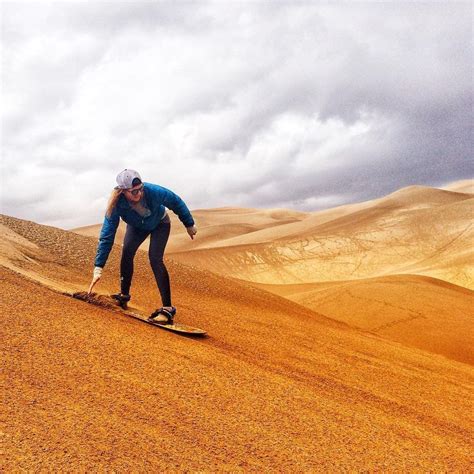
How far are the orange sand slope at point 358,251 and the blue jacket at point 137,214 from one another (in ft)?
90.1

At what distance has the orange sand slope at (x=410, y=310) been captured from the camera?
11.4 m

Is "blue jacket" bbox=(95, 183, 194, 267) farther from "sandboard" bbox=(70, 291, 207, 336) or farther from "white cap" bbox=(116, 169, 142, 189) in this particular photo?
"sandboard" bbox=(70, 291, 207, 336)

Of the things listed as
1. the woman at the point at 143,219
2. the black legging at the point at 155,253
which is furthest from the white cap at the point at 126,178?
the black legging at the point at 155,253

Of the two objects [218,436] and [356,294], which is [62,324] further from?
[356,294]

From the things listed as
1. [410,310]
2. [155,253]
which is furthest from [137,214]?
[410,310]

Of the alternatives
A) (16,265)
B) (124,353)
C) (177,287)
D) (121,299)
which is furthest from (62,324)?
(177,287)

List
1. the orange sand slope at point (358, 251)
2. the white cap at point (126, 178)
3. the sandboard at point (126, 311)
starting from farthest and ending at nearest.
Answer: the orange sand slope at point (358, 251) → the sandboard at point (126, 311) → the white cap at point (126, 178)

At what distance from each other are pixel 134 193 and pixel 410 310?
1036 centimetres

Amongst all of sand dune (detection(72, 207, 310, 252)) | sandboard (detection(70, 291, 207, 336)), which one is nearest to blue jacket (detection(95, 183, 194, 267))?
sandboard (detection(70, 291, 207, 336))

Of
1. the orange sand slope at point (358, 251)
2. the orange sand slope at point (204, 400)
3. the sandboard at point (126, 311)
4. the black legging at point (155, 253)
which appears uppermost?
the orange sand slope at point (358, 251)

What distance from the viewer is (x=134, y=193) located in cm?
536

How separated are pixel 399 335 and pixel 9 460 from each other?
35.5 ft

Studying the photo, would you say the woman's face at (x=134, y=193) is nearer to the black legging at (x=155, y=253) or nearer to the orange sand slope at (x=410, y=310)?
the black legging at (x=155, y=253)

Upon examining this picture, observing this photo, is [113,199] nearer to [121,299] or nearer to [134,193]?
[134,193]
